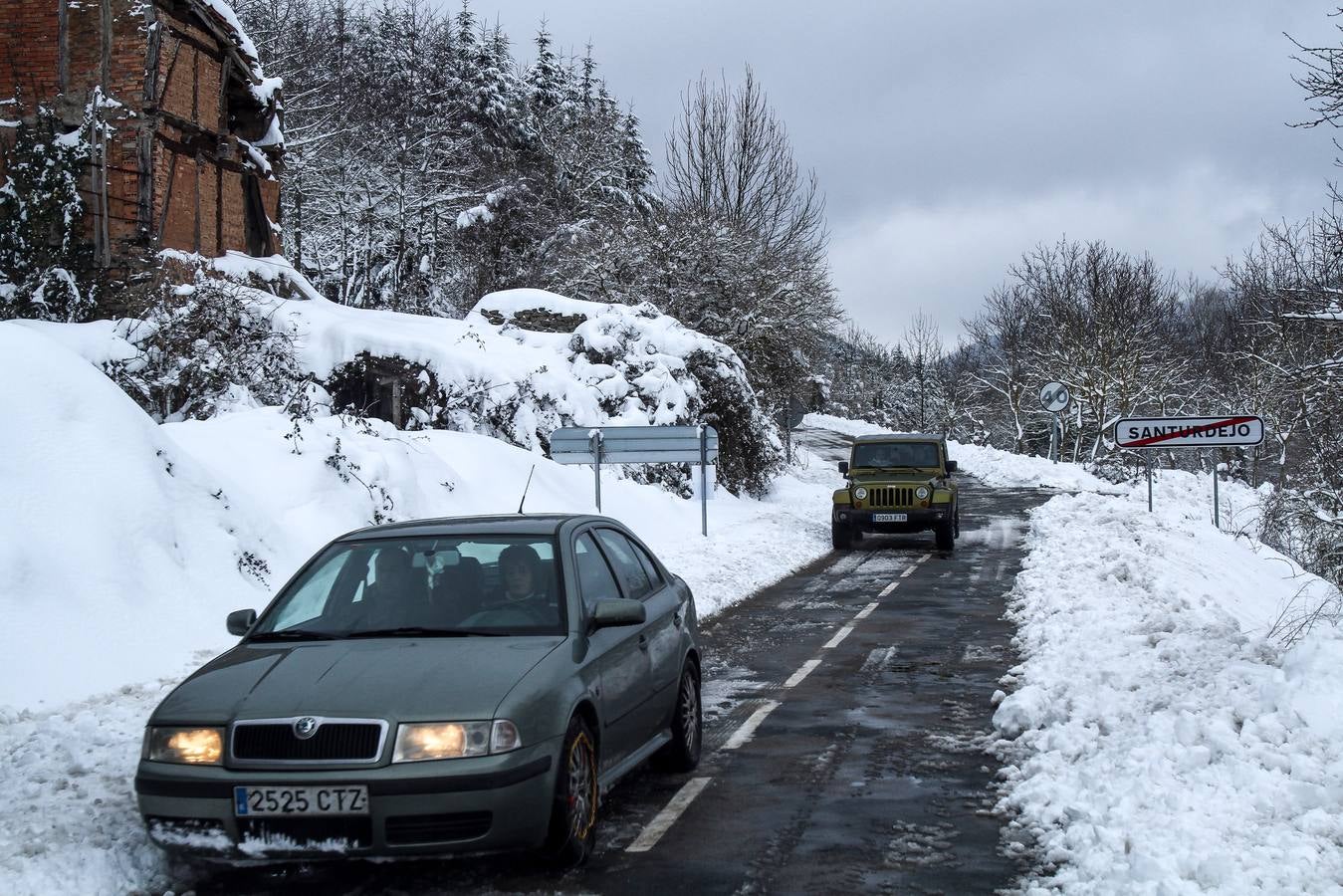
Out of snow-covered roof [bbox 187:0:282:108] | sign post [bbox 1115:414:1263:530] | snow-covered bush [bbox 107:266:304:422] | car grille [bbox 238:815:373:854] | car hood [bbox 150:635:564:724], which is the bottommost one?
car grille [bbox 238:815:373:854]

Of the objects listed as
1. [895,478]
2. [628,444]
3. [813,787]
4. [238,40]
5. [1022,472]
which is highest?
[238,40]

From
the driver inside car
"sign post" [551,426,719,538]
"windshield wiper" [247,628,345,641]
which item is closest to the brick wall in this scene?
"sign post" [551,426,719,538]

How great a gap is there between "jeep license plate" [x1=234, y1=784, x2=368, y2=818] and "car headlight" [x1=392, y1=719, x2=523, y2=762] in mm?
210

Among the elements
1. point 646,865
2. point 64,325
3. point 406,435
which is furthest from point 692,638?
point 64,325

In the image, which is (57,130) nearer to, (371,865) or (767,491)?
(767,491)

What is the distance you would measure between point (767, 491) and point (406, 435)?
14675 millimetres

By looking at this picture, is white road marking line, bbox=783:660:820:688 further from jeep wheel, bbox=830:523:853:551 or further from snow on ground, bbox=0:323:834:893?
jeep wheel, bbox=830:523:853:551

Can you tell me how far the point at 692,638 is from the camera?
721 centimetres

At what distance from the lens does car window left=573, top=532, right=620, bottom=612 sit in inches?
228

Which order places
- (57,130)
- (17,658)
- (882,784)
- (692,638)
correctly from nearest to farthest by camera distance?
1. (882,784)
2. (692,638)
3. (17,658)
4. (57,130)

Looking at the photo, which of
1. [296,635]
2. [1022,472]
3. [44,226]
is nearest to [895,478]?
[44,226]

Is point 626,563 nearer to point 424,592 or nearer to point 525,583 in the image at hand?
point 525,583

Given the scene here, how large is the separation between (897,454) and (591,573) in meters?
15.7

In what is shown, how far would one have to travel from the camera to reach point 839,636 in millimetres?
11672
